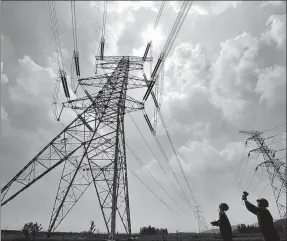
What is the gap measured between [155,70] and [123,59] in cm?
630

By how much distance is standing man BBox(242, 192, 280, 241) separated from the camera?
184 inches

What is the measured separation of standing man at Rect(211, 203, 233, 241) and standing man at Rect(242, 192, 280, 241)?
3.74 ft

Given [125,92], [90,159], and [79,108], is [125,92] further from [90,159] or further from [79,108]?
[90,159]

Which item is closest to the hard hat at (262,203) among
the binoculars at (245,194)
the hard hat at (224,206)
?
the binoculars at (245,194)

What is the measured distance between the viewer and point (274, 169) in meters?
31.7

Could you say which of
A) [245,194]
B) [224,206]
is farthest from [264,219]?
[224,206]

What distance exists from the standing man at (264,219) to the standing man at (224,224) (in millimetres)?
1139

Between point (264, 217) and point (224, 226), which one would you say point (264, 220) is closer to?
point (264, 217)

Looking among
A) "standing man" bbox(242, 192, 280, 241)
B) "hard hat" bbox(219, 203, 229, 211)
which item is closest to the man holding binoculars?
"standing man" bbox(242, 192, 280, 241)

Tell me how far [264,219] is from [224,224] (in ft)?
4.51

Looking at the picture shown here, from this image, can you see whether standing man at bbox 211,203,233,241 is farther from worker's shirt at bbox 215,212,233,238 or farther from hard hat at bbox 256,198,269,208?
hard hat at bbox 256,198,269,208

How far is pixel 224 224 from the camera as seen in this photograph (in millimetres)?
5879

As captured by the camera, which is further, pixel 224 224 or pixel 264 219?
pixel 224 224

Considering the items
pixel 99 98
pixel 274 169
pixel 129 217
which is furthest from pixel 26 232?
pixel 274 169
